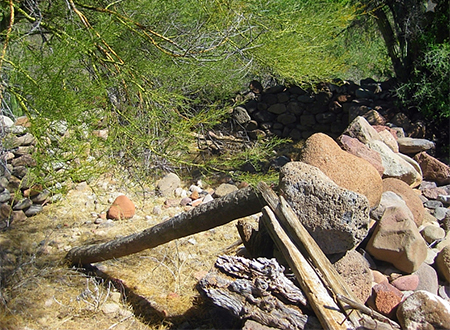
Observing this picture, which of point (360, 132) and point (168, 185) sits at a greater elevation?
point (360, 132)

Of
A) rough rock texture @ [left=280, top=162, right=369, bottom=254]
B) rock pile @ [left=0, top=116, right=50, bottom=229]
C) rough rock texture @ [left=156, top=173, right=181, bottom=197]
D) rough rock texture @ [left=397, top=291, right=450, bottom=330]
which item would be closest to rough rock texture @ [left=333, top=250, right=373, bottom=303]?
rough rock texture @ [left=280, top=162, right=369, bottom=254]

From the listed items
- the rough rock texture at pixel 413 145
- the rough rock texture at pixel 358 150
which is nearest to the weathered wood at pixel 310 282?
the rough rock texture at pixel 358 150

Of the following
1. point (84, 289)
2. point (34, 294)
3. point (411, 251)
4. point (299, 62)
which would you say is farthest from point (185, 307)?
point (299, 62)

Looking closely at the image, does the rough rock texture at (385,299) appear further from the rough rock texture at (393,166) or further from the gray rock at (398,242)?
the rough rock texture at (393,166)

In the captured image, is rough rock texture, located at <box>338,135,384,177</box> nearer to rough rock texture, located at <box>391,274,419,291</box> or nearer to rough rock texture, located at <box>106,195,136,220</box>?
rough rock texture, located at <box>391,274,419,291</box>

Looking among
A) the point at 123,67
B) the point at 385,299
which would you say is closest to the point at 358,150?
the point at 385,299

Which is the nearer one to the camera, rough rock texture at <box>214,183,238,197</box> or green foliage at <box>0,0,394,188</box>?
green foliage at <box>0,0,394,188</box>

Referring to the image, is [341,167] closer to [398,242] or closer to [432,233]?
[398,242]

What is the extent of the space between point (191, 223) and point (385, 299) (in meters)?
1.46

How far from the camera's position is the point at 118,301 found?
11.8ft

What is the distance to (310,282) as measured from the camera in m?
2.39

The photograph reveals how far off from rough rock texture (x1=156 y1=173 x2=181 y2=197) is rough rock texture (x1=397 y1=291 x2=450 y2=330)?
151 inches

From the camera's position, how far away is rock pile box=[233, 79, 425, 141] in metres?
7.79

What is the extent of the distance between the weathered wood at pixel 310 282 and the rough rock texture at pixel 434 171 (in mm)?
3761
